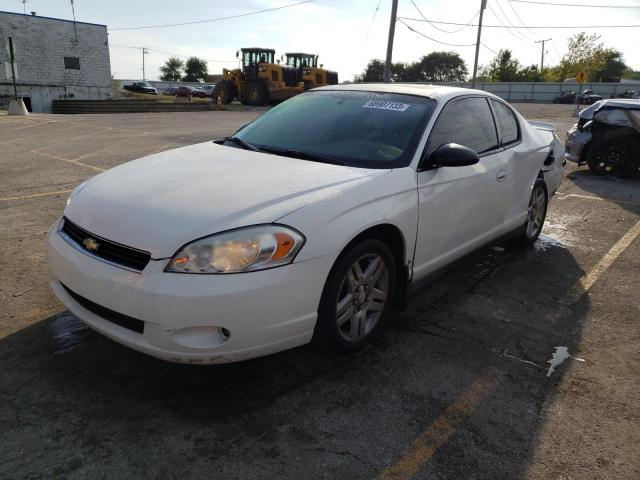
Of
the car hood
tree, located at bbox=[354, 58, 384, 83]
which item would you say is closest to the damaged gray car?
the car hood

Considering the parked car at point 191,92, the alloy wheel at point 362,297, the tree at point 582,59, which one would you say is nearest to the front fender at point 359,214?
the alloy wheel at point 362,297

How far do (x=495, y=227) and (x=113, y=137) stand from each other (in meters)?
11.0

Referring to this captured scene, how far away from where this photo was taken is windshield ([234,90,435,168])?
10.9ft

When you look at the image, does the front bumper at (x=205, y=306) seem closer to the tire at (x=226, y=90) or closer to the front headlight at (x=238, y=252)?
the front headlight at (x=238, y=252)

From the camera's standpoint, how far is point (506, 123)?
4582 millimetres

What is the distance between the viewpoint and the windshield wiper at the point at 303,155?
322cm

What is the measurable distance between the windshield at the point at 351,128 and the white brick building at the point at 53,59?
119ft

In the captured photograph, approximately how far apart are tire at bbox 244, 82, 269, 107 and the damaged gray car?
20.2 metres

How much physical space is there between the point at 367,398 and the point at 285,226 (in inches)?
38.6

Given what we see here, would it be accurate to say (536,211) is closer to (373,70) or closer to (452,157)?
(452,157)

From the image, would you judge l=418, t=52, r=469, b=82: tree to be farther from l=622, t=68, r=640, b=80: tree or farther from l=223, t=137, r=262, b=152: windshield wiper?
l=223, t=137, r=262, b=152: windshield wiper

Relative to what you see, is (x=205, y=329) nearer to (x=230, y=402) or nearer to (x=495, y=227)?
(x=230, y=402)

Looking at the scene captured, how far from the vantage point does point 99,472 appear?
2.06m

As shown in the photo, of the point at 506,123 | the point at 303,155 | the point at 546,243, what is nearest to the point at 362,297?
the point at 303,155
